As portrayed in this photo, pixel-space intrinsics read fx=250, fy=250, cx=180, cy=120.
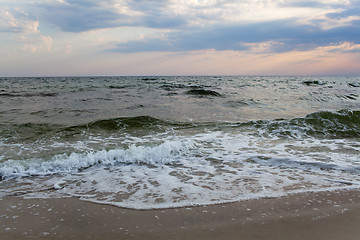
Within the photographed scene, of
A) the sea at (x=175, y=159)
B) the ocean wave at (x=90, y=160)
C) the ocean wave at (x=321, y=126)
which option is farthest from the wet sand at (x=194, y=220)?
the ocean wave at (x=321, y=126)

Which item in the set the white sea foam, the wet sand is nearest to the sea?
the white sea foam

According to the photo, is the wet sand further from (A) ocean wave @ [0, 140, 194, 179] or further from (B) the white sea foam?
(A) ocean wave @ [0, 140, 194, 179]

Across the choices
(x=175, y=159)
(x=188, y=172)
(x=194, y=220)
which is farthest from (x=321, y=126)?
(x=194, y=220)

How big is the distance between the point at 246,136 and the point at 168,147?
2.62m

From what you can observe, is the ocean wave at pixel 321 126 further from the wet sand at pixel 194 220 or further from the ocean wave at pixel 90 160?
the wet sand at pixel 194 220

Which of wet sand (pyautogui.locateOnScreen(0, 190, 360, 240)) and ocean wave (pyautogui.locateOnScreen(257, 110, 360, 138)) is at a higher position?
ocean wave (pyautogui.locateOnScreen(257, 110, 360, 138))

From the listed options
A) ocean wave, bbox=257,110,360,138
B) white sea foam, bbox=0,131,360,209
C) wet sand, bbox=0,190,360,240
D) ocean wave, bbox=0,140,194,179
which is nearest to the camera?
wet sand, bbox=0,190,360,240

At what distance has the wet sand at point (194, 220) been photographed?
2344mm

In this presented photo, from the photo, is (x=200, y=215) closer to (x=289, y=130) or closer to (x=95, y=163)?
(x=95, y=163)

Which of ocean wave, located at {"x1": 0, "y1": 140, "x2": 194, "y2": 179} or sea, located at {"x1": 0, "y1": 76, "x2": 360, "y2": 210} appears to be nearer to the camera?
sea, located at {"x1": 0, "y1": 76, "x2": 360, "y2": 210}

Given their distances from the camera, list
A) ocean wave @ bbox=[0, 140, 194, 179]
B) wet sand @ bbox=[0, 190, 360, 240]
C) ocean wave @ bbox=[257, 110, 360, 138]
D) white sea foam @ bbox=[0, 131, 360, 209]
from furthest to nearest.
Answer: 1. ocean wave @ bbox=[257, 110, 360, 138]
2. ocean wave @ bbox=[0, 140, 194, 179]
3. white sea foam @ bbox=[0, 131, 360, 209]
4. wet sand @ bbox=[0, 190, 360, 240]

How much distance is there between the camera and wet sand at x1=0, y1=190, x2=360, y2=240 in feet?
7.69

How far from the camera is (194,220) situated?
2.61 metres

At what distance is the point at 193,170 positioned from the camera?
4387 mm
